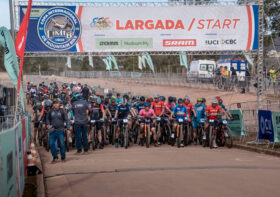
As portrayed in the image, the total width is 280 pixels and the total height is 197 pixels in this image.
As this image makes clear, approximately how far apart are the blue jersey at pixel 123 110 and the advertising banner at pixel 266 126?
477cm

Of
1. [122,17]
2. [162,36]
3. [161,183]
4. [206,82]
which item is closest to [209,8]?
[162,36]

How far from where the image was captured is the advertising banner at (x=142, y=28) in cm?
1931

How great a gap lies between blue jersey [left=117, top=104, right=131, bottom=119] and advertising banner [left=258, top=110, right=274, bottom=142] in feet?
15.6

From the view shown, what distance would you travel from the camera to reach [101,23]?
64.4 feet

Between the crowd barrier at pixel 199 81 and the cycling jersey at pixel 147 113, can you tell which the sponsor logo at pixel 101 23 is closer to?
the cycling jersey at pixel 147 113

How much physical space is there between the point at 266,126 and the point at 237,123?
2.49 meters

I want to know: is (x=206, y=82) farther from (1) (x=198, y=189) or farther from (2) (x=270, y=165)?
(1) (x=198, y=189)

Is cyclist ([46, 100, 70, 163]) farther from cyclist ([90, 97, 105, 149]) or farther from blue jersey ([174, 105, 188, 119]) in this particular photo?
blue jersey ([174, 105, 188, 119])

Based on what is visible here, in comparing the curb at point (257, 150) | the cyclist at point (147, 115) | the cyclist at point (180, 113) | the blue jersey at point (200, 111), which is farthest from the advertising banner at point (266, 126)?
the cyclist at point (147, 115)

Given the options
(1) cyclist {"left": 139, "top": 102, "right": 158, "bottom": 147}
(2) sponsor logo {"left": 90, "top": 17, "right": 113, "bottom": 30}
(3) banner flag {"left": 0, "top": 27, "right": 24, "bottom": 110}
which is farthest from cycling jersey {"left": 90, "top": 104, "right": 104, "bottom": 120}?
(2) sponsor logo {"left": 90, "top": 17, "right": 113, "bottom": 30}

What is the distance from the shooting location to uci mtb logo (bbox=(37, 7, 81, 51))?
63.2 ft

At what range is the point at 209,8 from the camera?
2006 centimetres

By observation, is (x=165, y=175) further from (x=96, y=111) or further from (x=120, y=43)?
(x=120, y=43)

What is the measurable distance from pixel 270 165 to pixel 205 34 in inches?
398
